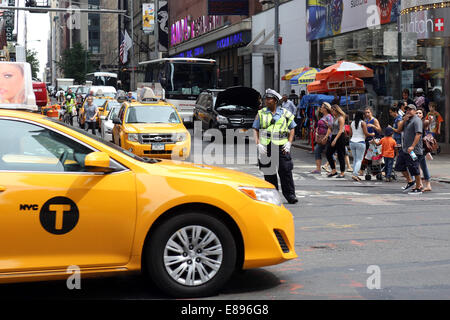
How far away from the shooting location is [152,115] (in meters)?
19.8

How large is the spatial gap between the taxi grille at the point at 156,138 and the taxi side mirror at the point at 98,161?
1262 cm

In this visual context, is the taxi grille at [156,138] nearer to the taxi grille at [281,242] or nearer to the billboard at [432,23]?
the billboard at [432,23]

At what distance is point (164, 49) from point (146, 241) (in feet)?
234

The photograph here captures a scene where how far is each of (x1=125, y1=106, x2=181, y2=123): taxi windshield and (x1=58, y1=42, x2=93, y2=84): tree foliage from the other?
90.6m

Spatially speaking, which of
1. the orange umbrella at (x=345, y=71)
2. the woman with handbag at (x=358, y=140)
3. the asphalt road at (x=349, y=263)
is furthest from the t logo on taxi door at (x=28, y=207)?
the orange umbrella at (x=345, y=71)

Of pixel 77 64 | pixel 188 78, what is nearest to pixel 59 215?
pixel 188 78

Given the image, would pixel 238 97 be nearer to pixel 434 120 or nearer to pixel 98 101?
pixel 98 101

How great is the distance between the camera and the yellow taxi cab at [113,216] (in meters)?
5.69

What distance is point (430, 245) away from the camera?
8547 millimetres

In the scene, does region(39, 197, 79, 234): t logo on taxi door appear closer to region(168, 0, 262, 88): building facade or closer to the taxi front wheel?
the taxi front wheel

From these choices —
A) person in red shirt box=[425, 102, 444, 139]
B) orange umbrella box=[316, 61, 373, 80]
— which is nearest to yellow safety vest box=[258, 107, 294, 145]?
person in red shirt box=[425, 102, 444, 139]

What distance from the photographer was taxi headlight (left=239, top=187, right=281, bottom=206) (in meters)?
6.24

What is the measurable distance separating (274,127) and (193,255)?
5625 mm

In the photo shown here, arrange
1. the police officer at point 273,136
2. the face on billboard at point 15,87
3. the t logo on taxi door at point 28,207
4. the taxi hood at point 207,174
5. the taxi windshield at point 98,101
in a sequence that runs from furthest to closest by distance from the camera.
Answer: the taxi windshield at point 98,101, the face on billboard at point 15,87, the police officer at point 273,136, the taxi hood at point 207,174, the t logo on taxi door at point 28,207
